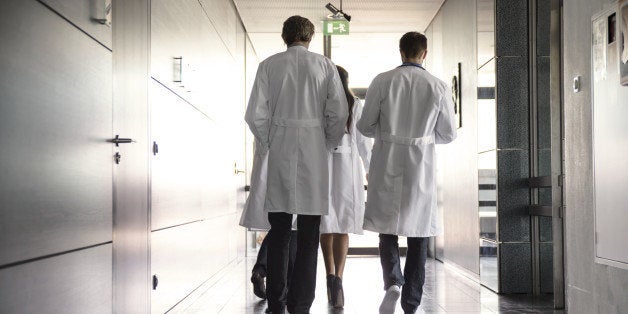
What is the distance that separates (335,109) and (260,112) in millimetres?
357

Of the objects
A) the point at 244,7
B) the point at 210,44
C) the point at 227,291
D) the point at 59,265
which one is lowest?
the point at 227,291

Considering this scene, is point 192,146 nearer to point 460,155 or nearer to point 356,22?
point 460,155

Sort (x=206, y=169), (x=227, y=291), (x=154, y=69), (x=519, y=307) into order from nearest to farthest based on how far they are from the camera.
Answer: (x=154, y=69)
(x=519, y=307)
(x=227, y=291)
(x=206, y=169)

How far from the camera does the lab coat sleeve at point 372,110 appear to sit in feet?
12.7

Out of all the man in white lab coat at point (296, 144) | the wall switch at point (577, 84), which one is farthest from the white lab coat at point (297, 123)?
the wall switch at point (577, 84)

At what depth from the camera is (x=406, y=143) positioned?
3844 mm

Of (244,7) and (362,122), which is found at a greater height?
(244,7)

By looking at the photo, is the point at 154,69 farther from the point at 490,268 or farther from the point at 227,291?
the point at 490,268

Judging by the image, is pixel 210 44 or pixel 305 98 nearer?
pixel 305 98

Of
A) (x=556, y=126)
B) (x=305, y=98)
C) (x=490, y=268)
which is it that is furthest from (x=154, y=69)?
(x=490, y=268)

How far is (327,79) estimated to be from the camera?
3.66 metres

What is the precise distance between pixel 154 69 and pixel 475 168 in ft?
10.4

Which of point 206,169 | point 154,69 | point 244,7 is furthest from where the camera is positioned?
point 244,7

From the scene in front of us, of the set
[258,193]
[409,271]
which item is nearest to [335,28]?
[258,193]
